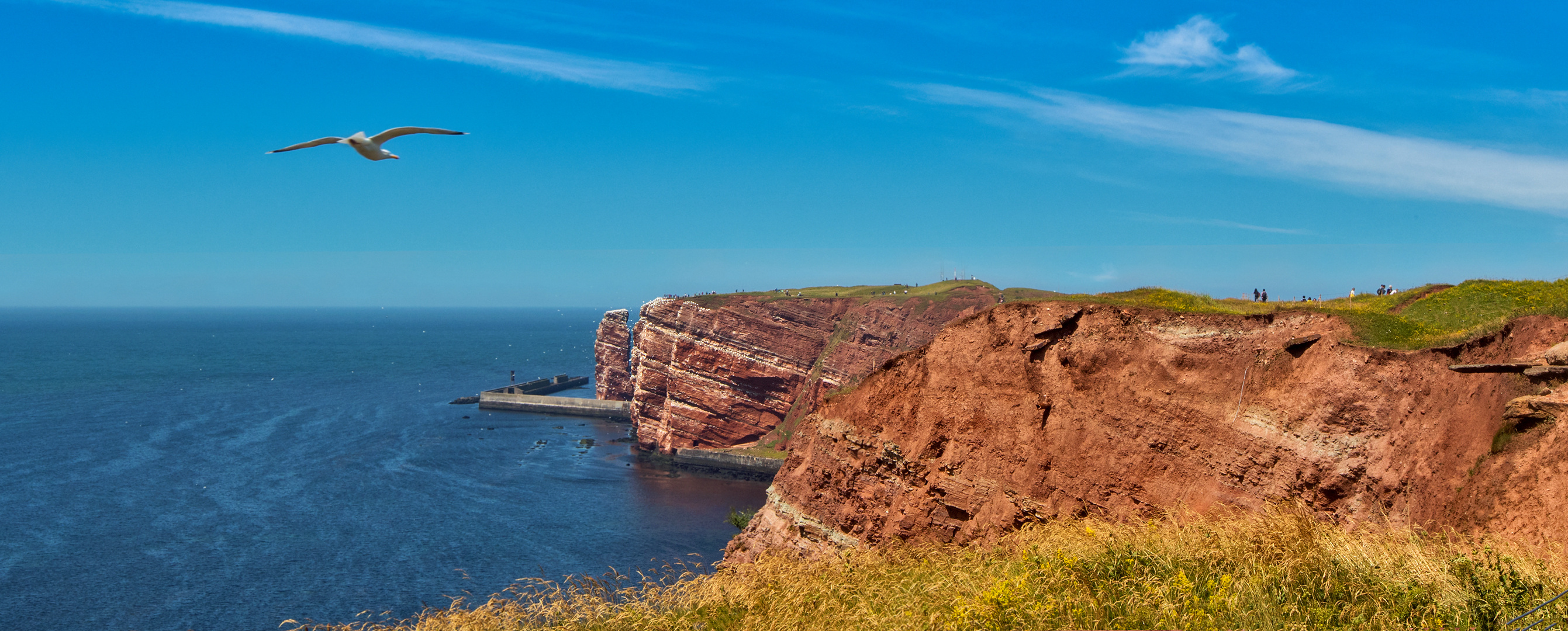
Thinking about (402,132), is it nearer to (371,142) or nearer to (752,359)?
(371,142)

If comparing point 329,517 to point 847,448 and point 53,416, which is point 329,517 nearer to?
point 847,448

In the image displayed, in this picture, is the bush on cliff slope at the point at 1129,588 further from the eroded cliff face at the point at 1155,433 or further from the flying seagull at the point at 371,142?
the flying seagull at the point at 371,142

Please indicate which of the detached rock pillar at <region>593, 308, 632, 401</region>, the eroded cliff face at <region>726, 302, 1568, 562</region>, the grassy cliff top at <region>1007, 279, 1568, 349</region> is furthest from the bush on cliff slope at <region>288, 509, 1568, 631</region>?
the detached rock pillar at <region>593, 308, 632, 401</region>

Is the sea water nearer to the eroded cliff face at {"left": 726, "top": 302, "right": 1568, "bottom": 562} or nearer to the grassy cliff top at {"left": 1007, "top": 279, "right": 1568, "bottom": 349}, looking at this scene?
the eroded cliff face at {"left": 726, "top": 302, "right": 1568, "bottom": 562}

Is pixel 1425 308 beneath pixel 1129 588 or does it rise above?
above

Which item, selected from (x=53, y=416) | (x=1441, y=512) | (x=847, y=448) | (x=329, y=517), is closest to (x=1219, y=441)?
(x=1441, y=512)

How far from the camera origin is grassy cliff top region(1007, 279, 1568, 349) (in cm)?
2106

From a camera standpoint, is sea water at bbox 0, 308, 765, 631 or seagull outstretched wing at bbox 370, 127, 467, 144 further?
sea water at bbox 0, 308, 765, 631

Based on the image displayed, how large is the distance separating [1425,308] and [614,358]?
115775 millimetres

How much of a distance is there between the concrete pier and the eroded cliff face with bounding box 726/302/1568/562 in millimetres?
95181

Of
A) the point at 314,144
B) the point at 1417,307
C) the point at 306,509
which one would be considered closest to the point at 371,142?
the point at 314,144

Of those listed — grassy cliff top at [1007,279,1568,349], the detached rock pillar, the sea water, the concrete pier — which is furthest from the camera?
the detached rock pillar

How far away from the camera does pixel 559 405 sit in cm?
12719

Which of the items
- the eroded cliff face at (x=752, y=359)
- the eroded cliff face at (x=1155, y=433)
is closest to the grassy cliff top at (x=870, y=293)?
the eroded cliff face at (x=752, y=359)
